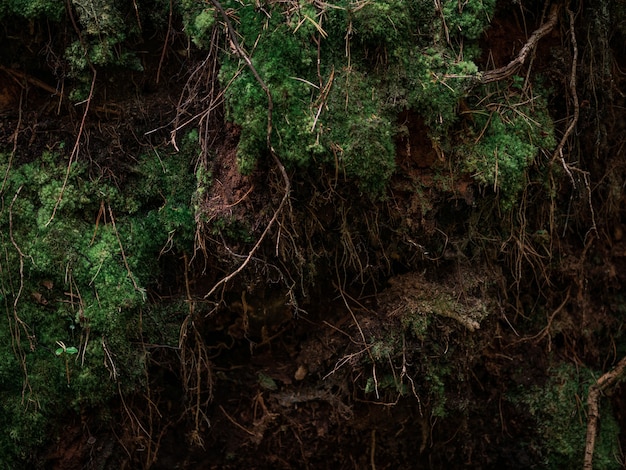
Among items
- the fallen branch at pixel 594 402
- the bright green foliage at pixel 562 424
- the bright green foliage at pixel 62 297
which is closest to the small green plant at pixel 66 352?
the bright green foliage at pixel 62 297

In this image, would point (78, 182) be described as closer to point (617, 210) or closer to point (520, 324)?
point (520, 324)

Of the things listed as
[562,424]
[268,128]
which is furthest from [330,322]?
[562,424]

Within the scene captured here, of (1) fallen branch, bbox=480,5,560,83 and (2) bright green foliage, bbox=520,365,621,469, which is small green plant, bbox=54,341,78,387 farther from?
(2) bright green foliage, bbox=520,365,621,469

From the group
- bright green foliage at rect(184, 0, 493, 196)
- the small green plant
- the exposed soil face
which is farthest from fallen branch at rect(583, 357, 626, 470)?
the small green plant

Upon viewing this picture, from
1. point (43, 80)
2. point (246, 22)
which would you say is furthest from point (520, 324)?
point (43, 80)

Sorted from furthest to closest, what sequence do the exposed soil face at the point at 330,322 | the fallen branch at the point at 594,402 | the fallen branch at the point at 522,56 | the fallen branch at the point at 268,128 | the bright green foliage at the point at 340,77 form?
the fallen branch at the point at 594,402 → the exposed soil face at the point at 330,322 → the fallen branch at the point at 522,56 → the bright green foliage at the point at 340,77 → the fallen branch at the point at 268,128

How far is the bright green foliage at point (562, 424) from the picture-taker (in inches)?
125

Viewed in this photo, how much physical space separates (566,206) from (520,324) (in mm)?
628

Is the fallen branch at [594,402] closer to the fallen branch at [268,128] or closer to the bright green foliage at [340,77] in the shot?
the bright green foliage at [340,77]

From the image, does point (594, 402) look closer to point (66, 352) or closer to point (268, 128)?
point (268, 128)

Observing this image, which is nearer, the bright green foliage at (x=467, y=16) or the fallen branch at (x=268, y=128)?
the fallen branch at (x=268, y=128)

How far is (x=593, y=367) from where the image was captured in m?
3.38

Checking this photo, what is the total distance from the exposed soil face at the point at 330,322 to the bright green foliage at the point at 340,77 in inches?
4.9

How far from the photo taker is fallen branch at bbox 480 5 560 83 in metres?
2.63
